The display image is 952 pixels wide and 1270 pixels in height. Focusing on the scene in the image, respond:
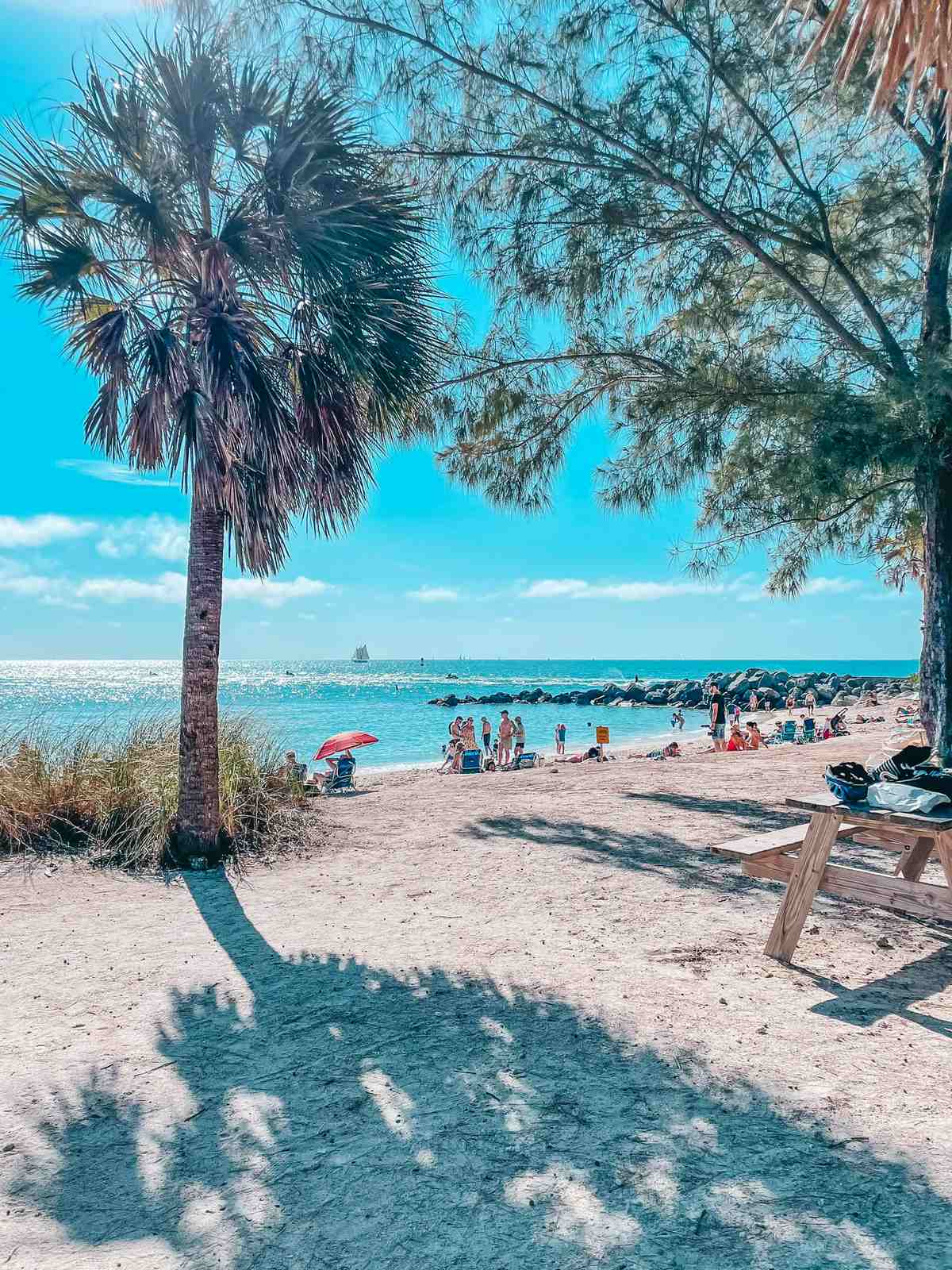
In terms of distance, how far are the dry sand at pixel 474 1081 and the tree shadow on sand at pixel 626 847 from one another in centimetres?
11

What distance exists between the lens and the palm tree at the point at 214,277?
585cm

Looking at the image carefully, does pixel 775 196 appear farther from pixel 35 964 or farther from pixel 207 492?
pixel 35 964

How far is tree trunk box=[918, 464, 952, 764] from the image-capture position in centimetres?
671

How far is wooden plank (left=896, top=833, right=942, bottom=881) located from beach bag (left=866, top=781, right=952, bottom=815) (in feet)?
3.09

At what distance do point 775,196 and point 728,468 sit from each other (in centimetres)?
235

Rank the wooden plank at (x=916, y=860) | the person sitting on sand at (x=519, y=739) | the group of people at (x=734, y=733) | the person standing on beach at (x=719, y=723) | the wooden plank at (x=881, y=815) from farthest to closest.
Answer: the person standing on beach at (x=719, y=723) → the group of people at (x=734, y=733) → the person sitting on sand at (x=519, y=739) → the wooden plank at (x=916, y=860) → the wooden plank at (x=881, y=815)

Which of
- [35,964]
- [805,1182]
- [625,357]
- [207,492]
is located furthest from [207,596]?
[805,1182]

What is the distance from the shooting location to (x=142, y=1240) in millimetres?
1997

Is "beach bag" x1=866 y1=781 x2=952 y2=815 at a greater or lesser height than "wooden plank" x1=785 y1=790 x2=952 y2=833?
greater

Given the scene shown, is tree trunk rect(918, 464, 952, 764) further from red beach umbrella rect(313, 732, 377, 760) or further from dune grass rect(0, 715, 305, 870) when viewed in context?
red beach umbrella rect(313, 732, 377, 760)

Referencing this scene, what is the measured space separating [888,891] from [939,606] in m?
4.21

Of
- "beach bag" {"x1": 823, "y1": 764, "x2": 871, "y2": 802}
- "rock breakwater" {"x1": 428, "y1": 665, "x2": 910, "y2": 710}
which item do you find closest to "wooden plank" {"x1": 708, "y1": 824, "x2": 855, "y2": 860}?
"beach bag" {"x1": 823, "y1": 764, "x2": 871, "y2": 802}

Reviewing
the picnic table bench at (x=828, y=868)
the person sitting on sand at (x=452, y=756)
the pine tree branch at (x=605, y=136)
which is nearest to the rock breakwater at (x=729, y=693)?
the person sitting on sand at (x=452, y=756)

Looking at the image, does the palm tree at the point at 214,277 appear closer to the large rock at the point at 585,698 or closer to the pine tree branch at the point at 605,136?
the pine tree branch at the point at 605,136
